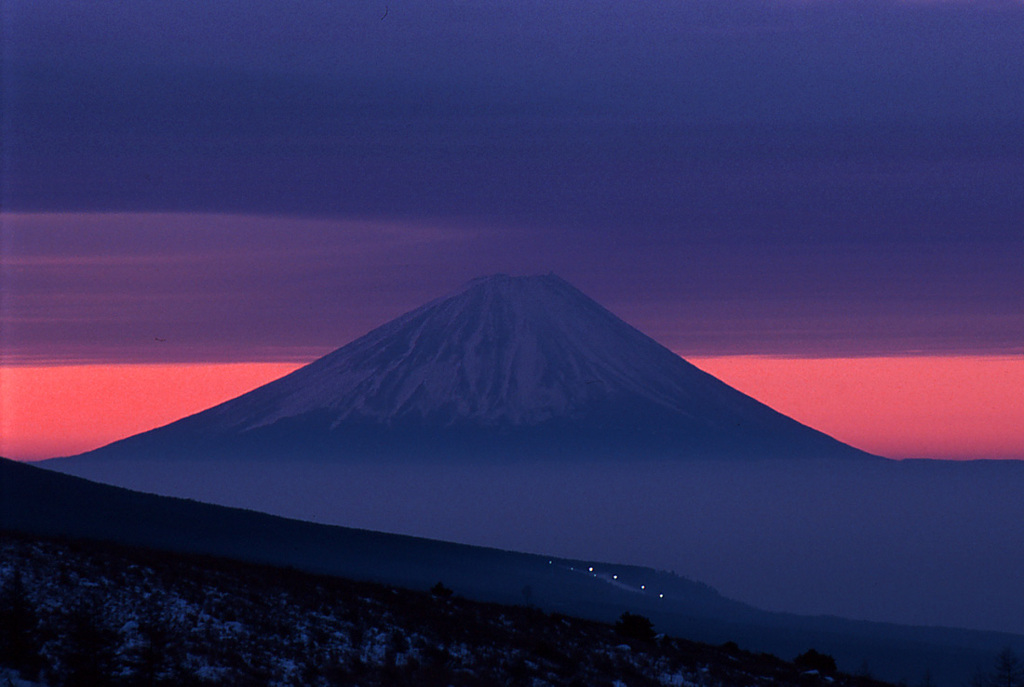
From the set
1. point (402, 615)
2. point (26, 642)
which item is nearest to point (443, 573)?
point (402, 615)

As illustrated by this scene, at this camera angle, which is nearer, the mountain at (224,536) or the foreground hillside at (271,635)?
the foreground hillside at (271,635)

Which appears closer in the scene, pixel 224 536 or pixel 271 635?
pixel 271 635

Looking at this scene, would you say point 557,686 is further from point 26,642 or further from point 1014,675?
point 1014,675

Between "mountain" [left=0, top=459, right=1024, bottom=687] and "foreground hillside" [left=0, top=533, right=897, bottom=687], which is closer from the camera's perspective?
"foreground hillside" [left=0, top=533, right=897, bottom=687]

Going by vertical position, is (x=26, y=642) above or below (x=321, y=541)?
below

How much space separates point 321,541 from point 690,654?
306 feet

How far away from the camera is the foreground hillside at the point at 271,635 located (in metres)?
38.0

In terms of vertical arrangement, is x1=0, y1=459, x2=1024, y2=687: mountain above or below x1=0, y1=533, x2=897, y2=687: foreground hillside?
above

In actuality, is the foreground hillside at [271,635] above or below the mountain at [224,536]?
below

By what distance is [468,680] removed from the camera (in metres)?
43.1

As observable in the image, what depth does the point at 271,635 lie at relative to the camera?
43000 mm

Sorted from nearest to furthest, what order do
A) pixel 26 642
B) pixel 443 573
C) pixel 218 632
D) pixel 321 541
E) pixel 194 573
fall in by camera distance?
pixel 26 642 → pixel 218 632 → pixel 194 573 → pixel 321 541 → pixel 443 573

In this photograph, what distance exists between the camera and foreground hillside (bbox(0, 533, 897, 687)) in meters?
38.0

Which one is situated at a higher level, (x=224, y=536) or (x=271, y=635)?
(x=224, y=536)
